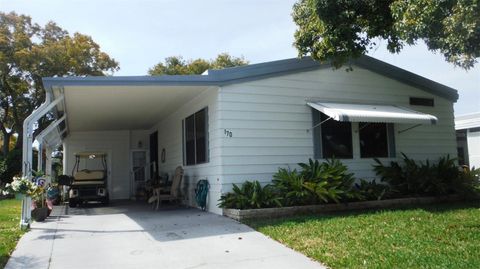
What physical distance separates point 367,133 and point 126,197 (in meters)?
10.9

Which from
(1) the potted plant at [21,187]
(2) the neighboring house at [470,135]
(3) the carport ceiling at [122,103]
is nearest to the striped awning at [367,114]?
(3) the carport ceiling at [122,103]

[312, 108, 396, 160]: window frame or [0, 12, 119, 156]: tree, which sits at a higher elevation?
[0, 12, 119, 156]: tree

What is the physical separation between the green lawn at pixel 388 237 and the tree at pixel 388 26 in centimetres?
288

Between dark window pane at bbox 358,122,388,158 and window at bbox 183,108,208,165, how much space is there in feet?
13.6

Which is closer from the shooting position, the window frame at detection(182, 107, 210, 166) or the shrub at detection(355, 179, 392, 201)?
the shrub at detection(355, 179, 392, 201)

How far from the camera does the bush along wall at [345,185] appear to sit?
9.56 m

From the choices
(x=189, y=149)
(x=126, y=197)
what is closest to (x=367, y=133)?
(x=189, y=149)

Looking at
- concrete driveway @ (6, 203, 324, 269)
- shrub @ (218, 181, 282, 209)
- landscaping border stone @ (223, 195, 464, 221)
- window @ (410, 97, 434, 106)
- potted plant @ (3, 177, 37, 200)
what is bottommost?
concrete driveway @ (6, 203, 324, 269)

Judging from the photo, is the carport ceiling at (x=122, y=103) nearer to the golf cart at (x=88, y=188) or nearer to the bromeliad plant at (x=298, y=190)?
the golf cart at (x=88, y=188)

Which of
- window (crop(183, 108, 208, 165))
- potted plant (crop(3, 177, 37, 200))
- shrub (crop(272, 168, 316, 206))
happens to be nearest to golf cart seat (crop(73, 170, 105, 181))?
window (crop(183, 108, 208, 165))

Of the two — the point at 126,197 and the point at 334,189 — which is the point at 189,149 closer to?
the point at 334,189

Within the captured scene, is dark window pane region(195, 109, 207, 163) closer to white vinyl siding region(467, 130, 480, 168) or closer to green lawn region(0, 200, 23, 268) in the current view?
green lawn region(0, 200, 23, 268)

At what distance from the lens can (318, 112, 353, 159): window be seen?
36.8ft

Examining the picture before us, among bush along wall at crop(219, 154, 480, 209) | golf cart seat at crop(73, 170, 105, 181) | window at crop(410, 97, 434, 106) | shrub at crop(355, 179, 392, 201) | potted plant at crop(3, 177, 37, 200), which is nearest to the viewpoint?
potted plant at crop(3, 177, 37, 200)
